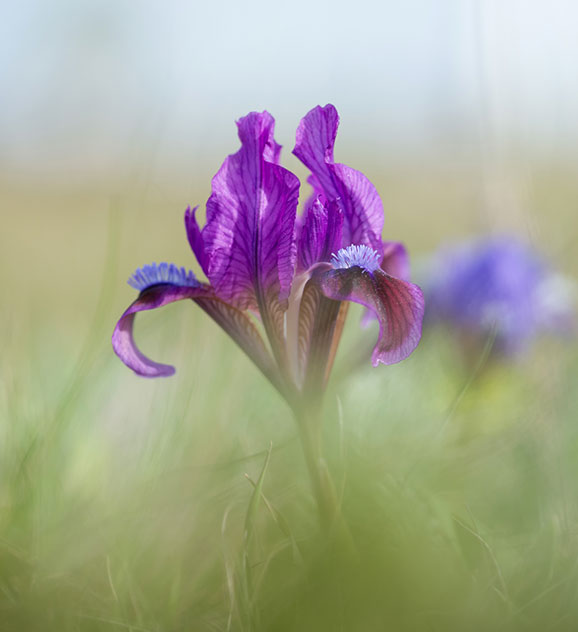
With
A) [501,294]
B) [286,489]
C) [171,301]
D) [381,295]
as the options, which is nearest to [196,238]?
[171,301]

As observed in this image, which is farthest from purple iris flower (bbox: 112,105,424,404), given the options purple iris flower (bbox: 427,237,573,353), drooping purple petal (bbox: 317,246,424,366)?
purple iris flower (bbox: 427,237,573,353)

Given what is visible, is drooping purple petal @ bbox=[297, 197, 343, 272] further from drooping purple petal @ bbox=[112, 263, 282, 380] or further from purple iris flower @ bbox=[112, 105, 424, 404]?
drooping purple petal @ bbox=[112, 263, 282, 380]

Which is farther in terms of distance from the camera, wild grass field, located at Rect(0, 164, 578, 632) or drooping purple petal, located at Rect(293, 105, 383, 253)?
drooping purple petal, located at Rect(293, 105, 383, 253)

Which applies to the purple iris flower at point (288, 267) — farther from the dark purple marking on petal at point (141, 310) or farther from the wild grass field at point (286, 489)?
the wild grass field at point (286, 489)

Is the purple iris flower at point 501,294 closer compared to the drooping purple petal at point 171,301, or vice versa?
the drooping purple petal at point 171,301

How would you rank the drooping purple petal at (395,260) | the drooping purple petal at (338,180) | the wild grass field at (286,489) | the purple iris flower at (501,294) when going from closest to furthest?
the wild grass field at (286,489) → the drooping purple petal at (338,180) → the drooping purple petal at (395,260) → the purple iris flower at (501,294)

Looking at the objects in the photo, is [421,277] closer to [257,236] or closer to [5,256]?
[257,236]

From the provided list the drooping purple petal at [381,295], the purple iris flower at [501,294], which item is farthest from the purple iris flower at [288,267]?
the purple iris flower at [501,294]


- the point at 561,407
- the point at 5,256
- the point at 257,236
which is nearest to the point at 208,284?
the point at 257,236
